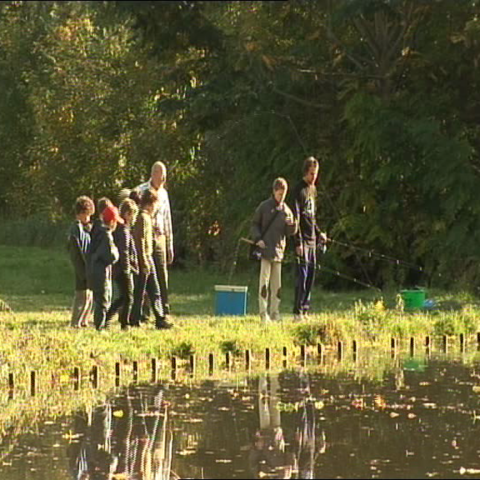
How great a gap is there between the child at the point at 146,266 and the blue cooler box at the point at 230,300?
200 centimetres

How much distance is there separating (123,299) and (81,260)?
97 cm

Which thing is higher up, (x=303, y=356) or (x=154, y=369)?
(x=303, y=356)

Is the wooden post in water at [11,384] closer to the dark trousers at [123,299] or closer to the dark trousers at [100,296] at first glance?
the dark trousers at [100,296]

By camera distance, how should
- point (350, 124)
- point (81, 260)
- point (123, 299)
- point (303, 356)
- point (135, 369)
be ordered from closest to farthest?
point (135, 369) < point (303, 356) < point (123, 299) < point (81, 260) < point (350, 124)

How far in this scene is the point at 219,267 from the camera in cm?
3528

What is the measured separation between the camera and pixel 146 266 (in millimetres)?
20516

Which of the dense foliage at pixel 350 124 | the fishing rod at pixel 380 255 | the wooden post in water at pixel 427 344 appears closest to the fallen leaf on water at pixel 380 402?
the wooden post in water at pixel 427 344

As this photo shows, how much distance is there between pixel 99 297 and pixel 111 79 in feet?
64.2

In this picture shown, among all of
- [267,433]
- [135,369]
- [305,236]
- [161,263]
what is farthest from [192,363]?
[305,236]

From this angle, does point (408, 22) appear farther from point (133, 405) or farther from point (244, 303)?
point (133, 405)

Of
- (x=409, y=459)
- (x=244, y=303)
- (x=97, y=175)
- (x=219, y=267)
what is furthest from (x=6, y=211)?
(x=409, y=459)

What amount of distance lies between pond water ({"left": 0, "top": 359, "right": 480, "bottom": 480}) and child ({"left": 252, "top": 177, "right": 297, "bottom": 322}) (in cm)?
407

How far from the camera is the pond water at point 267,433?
1244 centimetres

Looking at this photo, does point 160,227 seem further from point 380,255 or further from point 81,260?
point 380,255
